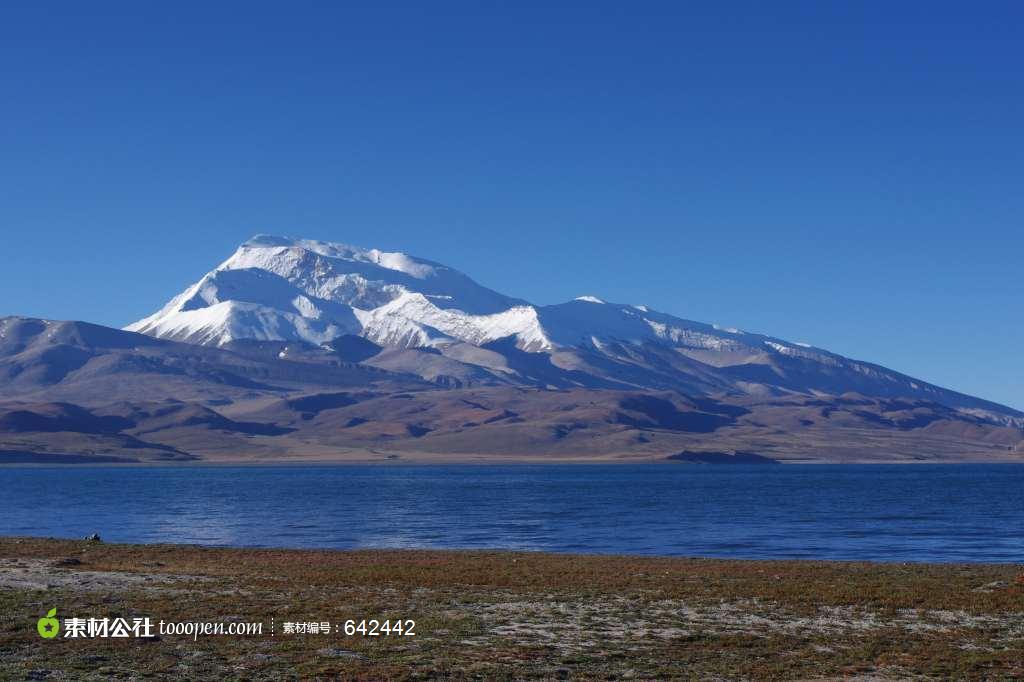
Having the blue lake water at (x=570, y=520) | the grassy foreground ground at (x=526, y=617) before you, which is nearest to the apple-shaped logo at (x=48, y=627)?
the grassy foreground ground at (x=526, y=617)

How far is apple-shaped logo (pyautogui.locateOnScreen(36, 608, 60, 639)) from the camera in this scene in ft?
109

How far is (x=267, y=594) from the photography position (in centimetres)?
4188

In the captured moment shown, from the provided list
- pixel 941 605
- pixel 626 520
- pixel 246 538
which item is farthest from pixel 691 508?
pixel 941 605

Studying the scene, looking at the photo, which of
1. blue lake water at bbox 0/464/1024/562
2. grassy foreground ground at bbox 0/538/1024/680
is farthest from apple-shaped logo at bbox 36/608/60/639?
blue lake water at bbox 0/464/1024/562

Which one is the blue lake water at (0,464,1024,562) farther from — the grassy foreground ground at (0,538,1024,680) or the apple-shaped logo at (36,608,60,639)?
the apple-shaped logo at (36,608,60,639)

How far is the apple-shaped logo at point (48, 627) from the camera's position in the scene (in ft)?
109

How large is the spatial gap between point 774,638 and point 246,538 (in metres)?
59.6

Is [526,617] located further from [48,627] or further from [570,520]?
[570,520]

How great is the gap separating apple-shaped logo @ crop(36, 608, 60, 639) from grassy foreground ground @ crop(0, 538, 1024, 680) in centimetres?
36

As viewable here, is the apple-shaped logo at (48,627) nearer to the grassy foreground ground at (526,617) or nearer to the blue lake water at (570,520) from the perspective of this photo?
the grassy foreground ground at (526,617)

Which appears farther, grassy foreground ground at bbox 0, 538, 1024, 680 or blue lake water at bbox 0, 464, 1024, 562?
blue lake water at bbox 0, 464, 1024, 562

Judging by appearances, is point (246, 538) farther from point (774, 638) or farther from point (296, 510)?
point (774, 638)

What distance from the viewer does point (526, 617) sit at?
37.6 metres

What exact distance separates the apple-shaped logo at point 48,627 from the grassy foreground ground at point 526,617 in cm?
36
